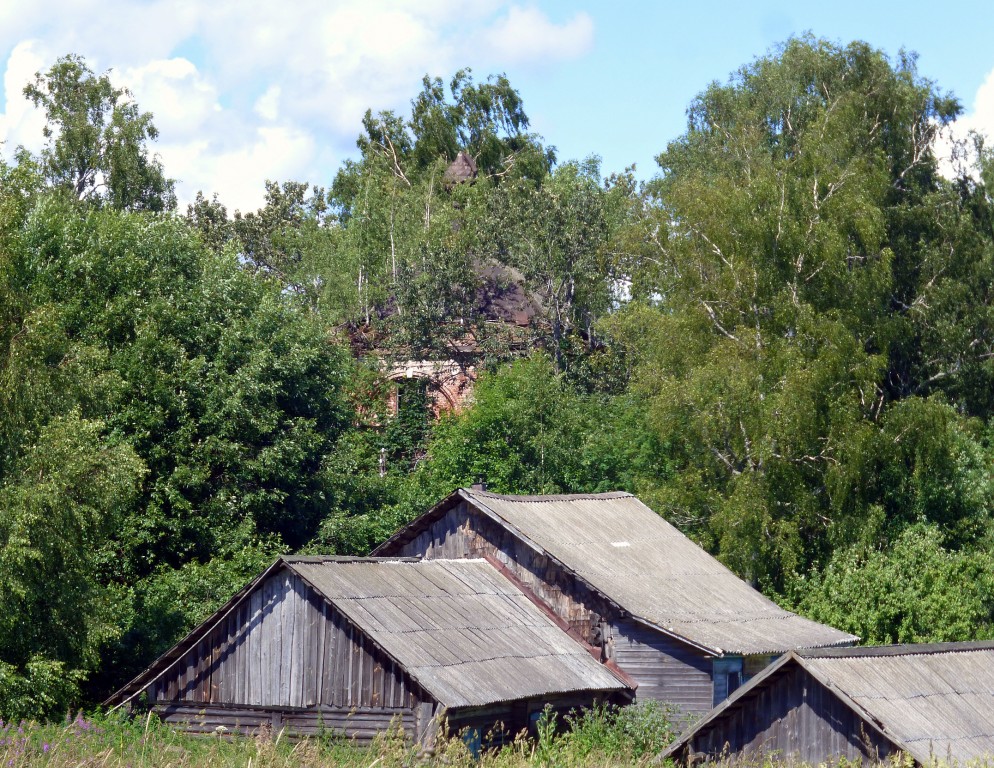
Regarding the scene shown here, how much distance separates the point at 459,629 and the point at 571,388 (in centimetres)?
1889

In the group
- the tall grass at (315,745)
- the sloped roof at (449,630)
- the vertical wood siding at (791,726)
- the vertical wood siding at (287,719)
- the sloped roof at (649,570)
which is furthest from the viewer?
the sloped roof at (649,570)

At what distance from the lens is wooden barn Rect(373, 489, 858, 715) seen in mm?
22984

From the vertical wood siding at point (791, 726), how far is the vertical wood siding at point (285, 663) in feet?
15.9

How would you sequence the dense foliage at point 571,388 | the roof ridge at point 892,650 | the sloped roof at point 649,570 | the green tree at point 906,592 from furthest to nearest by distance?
the green tree at point 906,592 → the sloped roof at point 649,570 → the dense foliage at point 571,388 → the roof ridge at point 892,650

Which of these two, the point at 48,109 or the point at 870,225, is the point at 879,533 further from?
the point at 48,109

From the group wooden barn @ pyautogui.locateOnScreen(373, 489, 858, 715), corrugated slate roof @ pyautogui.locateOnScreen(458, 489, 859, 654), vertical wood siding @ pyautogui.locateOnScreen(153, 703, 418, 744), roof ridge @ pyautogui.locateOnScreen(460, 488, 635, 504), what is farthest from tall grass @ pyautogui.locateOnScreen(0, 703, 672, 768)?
roof ridge @ pyautogui.locateOnScreen(460, 488, 635, 504)

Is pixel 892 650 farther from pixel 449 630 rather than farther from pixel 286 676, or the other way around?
pixel 286 676

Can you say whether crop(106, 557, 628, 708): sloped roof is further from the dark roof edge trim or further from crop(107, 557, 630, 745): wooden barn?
the dark roof edge trim

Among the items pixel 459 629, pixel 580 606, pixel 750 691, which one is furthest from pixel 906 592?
pixel 750 691

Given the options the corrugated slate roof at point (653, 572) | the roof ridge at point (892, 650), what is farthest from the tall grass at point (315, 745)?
the roof ridge at point (892, 650)

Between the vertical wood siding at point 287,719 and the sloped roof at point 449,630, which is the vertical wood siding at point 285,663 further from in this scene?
the sloped roof at point 449,630

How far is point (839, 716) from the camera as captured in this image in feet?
55.8

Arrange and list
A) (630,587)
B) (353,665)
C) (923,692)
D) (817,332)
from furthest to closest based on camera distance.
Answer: (817,332) < (630,587) < (353,665) < (923,692)

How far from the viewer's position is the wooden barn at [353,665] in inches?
779
